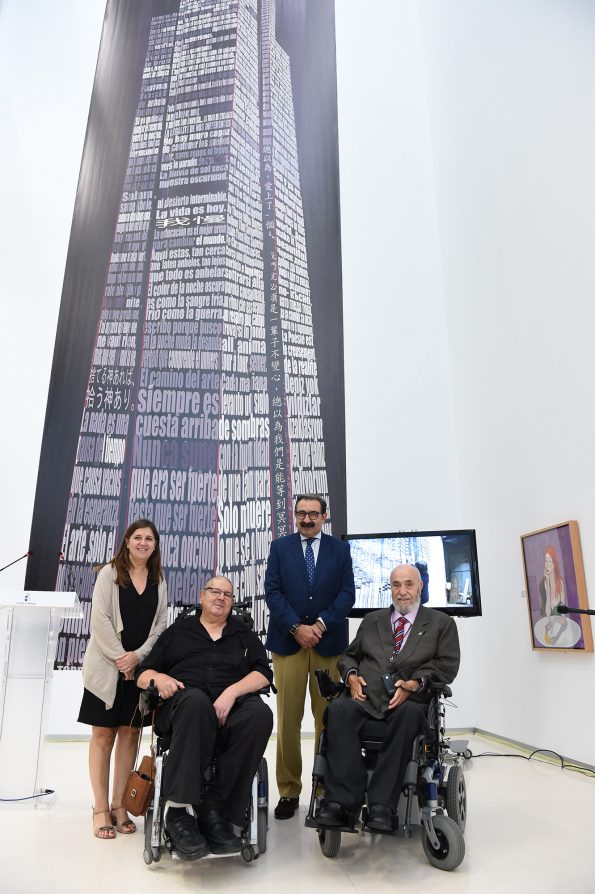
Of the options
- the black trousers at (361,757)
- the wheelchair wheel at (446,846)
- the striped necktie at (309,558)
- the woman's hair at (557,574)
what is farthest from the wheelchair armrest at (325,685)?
the woman's hair at (557,574)

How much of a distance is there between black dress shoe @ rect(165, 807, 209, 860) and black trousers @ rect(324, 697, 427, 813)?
43 cm

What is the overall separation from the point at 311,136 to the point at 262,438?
2.81 meters

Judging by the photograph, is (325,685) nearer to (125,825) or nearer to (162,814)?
(162,814)

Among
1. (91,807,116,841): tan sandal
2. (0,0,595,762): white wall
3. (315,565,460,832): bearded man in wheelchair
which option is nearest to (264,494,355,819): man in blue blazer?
(315,565,460,832): bearded man in wheelchair

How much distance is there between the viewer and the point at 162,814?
2131 mm

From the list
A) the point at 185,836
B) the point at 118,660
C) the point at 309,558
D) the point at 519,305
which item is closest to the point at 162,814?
the point at 185,836

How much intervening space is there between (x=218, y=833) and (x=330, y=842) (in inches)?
16.2

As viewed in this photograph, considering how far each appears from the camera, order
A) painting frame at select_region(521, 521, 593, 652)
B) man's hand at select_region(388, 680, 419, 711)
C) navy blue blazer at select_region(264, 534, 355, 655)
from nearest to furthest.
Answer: man's hand at select_region(388, 680, 419, 711) < navy blue blazer at select_region(264, 534, 355, 655) < painting frame at select_region(521, 521, 593, 652)

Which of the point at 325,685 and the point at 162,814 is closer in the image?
the point at 162,814

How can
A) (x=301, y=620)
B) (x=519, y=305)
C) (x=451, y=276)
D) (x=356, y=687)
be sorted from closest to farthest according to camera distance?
(x=356, y=687)
(x=301, y=620)
(x=519, y=305)
(x=451, y=276)

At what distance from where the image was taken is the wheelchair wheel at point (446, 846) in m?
2.18

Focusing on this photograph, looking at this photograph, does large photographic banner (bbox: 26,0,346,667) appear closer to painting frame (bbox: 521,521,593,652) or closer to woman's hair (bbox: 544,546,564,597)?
painting frame (bbox: 521,521,593,652)

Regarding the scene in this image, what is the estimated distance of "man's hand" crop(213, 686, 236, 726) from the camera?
2.35 meters

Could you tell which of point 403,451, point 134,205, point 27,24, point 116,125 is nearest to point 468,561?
point 403,451
